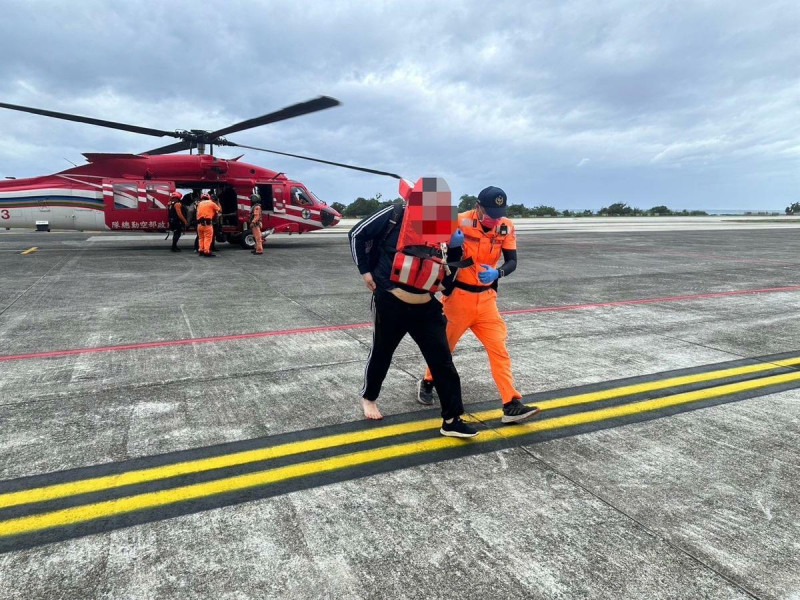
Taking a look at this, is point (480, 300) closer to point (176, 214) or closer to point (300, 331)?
point (300, 331)

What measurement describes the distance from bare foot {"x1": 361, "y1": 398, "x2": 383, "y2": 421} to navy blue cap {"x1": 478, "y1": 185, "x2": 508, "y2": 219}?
5.62 feet

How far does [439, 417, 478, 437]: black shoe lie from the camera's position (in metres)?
3.52

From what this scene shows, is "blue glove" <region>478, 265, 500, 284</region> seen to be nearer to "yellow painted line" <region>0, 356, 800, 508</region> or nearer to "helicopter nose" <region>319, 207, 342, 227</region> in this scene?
"yellow painted line" <region>0, 356, 800, 508</region>

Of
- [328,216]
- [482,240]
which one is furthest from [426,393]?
[328,216]

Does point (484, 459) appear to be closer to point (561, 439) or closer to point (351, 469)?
point (561, 439)

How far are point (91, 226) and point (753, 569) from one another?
1799 centimetres

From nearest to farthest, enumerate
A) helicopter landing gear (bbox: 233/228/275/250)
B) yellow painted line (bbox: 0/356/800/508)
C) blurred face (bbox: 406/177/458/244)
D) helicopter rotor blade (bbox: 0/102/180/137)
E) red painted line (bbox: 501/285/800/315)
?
yellow painted line (bbox: 0/356/800/508), blurred face (bbox: 406/177/458/244), red painted line (bbox: 501/285/800/315), helicopter rotor blade (bbox: 0/102/180/137), helicopter landing gear (bbox: 233/228/275/250)

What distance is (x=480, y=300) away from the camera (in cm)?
396

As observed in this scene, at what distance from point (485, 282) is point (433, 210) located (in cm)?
78

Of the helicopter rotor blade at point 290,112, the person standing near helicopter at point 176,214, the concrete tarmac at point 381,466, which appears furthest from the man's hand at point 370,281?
the person standing near helicopter at point 176,214

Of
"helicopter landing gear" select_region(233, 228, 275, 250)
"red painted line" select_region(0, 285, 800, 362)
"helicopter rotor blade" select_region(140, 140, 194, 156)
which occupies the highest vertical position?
"helicopter rotor blade" select_region(140, 140, 194, 156)

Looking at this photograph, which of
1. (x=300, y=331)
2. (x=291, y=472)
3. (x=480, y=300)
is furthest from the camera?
(x=300, y=331)

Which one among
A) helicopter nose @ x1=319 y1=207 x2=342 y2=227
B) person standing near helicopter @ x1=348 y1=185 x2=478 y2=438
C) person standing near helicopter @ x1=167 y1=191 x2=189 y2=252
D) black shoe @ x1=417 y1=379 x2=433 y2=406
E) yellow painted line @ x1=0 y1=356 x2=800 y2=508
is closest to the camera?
yellow painted line @ x1=0 y1=356 x2=800 y2=508

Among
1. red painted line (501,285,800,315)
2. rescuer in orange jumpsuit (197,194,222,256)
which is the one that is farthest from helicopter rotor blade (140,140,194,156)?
red painted line (501,285,800,315)
